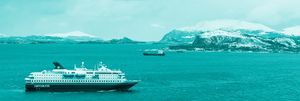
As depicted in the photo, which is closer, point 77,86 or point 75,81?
point 77,86

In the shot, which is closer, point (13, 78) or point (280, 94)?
point (280, 94)

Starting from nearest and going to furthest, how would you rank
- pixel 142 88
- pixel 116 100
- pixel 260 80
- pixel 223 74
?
pixel 116 100, pixel 142 88, pixel 260 80, pixel 223 74

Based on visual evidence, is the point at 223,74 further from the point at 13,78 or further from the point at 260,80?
the point at 13,78

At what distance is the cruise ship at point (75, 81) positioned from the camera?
108m

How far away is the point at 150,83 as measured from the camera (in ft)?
409

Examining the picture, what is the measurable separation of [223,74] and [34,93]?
216ft

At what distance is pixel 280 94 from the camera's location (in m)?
110

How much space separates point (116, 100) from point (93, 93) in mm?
9214

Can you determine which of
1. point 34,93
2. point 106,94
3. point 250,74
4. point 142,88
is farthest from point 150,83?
point 250,74

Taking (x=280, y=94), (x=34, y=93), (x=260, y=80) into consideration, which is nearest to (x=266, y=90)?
(x=280, y=94)

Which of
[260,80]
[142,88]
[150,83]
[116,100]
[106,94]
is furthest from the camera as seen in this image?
[260,80]

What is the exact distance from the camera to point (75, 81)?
109 metres

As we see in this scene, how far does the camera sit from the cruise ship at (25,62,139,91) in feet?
355

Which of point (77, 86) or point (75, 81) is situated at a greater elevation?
point (75, 81)
